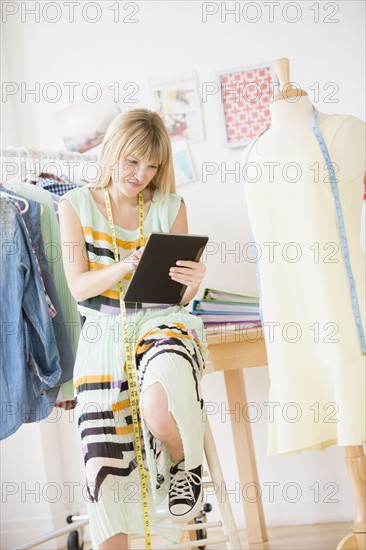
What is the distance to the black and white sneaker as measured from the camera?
1.99m

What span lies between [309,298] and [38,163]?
130 centimetres

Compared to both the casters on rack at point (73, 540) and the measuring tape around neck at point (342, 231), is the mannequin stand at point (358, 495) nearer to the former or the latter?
the measuring tape around neck at point (342, 231)

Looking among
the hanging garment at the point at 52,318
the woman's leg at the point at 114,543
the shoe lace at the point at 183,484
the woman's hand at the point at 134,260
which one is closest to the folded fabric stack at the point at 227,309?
the hanging garment at the point at 52,318

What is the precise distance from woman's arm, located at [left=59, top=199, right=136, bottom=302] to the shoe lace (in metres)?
0.55

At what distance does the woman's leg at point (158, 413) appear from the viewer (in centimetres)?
197

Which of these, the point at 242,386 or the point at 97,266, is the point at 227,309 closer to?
the point at 242,386

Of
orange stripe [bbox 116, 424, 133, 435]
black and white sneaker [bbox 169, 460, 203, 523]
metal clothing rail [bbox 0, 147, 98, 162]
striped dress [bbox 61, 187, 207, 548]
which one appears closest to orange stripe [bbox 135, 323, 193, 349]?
striped dress [bbox 61, 187, 207, 548]

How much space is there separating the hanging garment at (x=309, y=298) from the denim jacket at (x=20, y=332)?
691 mm

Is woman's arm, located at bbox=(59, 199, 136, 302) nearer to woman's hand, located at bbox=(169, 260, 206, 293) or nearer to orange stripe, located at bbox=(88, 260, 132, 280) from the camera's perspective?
orange stripe, located at bbox=(88, 260, 132, 280)

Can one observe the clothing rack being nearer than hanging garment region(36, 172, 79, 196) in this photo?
No

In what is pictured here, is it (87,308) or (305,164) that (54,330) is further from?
(305,164)

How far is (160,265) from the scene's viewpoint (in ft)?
6.81

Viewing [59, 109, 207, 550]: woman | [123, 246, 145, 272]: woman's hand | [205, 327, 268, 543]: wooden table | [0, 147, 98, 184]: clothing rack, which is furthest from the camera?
[0, 147, 98, 184]: clothing rack

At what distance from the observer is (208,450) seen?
217cm
